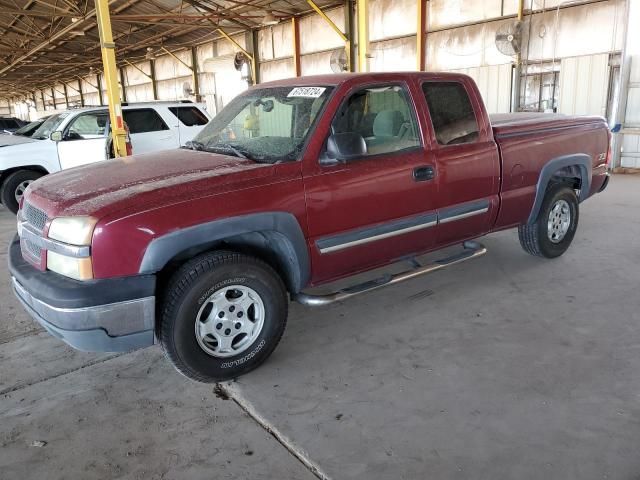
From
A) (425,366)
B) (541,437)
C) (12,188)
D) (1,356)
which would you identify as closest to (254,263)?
(425,366)

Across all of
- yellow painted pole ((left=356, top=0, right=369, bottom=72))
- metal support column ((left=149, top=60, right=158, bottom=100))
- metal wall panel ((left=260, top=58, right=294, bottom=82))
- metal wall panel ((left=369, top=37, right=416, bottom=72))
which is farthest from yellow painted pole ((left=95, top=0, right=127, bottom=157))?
metal support column ((left=149, top=60, right=158, bottom=100))

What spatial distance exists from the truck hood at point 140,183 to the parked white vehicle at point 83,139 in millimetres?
5821

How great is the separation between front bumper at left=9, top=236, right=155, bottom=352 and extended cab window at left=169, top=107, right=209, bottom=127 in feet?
23.1

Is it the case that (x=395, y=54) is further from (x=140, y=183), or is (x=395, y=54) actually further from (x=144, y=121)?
(x=140, y=183)

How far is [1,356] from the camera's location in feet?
11.6

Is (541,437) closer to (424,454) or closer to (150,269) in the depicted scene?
(424,454)

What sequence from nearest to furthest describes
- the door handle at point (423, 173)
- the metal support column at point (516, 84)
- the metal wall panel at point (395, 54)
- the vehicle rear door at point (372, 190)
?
the vehicle rear door at point (372, 190) < the door handle at point (423, 173) < the metal support column at point (516, 84) < the metal wall panel at point (395, 54)

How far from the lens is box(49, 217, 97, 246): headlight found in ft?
8.34

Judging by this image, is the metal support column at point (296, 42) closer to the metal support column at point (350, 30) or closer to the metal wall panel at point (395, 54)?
the metal support column at point (350, 30)

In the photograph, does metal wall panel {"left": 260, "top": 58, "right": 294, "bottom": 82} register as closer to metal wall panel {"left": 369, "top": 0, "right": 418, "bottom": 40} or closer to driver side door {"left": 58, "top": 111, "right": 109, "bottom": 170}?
metal wall panel {"left": 369, "top": 0, "right": 418, "bottom": 40}

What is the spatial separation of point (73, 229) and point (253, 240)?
39.0 inches

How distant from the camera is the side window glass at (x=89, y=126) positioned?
8930 mm

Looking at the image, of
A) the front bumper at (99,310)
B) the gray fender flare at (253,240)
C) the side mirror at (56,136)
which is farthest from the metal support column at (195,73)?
the front bumper at (99,310)

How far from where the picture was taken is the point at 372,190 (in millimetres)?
3414
